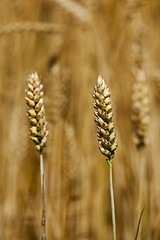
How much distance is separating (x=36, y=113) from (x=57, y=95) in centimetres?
54

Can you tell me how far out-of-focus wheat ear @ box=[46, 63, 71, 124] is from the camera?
1.01 m

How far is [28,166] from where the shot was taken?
5.09 ft

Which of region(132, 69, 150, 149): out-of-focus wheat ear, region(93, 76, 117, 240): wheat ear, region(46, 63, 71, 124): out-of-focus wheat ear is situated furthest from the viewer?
region(46, 63, 71, 124): out-of-focus wheat ear

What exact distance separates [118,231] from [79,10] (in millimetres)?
892

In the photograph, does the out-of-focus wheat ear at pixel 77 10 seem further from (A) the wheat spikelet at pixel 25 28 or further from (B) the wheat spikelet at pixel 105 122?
(B) the wheat spikelet at pixel 105 122

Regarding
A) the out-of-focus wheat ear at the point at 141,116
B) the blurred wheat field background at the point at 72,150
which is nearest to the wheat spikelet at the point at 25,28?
the blurred wheat field background at the point at 72,150

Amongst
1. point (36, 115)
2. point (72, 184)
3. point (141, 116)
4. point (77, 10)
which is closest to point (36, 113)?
point (36, 115)

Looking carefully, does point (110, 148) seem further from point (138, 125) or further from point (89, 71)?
point (89, 71)

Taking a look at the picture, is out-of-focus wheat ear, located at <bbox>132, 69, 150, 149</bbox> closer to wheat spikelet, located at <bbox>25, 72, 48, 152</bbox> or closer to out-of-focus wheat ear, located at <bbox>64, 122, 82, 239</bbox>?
out-of-focus wheat ear, located at <bbox>64, 122, 82, 239</bbox>

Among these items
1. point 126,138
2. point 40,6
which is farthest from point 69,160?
point 40,6

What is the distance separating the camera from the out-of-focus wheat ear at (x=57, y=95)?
1.01 metres

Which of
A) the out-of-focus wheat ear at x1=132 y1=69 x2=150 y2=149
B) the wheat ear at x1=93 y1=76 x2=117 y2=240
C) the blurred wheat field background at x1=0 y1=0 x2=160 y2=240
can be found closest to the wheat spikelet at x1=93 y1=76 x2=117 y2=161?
the wheat ear at x1=93 y1=76 x2=117 y2=240

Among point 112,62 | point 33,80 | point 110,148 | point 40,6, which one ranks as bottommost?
point 110,148

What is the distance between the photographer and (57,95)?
103cm
